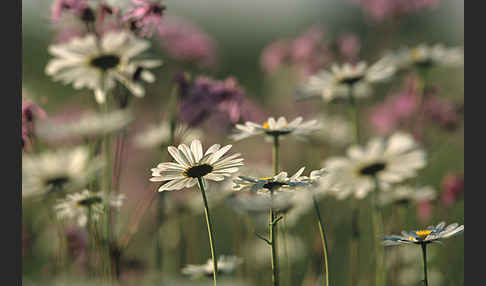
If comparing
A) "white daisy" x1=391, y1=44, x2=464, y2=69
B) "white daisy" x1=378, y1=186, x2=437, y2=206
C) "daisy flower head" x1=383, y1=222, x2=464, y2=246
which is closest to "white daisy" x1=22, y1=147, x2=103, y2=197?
"daisy flower head" x1=383, y1=222, x2=464, y2=246

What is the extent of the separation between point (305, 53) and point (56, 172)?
127 cm

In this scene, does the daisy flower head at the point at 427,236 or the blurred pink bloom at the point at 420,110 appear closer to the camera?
the daisy flower head at the point at 427,236

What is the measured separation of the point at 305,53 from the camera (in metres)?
2.10

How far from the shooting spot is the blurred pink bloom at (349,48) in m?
2.03

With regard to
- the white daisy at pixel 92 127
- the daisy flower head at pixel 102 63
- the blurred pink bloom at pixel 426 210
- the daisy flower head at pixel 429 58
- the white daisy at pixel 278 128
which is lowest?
the blurred pink bloom at pixel 426 210

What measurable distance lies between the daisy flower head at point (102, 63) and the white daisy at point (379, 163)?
1.69 feet

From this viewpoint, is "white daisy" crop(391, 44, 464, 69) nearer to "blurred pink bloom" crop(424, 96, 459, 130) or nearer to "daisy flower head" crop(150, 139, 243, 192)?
"blurred pink bloom" crop(424, 96, 459, 130)

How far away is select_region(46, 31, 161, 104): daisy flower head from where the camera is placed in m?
1.20

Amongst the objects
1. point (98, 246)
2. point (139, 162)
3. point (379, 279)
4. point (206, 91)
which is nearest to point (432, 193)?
point (379, 279)

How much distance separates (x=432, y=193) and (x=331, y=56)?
0.79 metres

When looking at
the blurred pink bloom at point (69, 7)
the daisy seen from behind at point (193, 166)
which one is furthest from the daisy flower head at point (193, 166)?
the blurred pink bloom at point (69, 7)

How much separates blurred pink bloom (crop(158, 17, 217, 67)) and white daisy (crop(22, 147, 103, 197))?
0.98 meters

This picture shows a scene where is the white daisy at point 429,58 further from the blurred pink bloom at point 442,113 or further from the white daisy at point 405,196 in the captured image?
the white daisy at point 405,196

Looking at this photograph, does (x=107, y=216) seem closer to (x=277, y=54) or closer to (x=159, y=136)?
(x=159, y=136)
